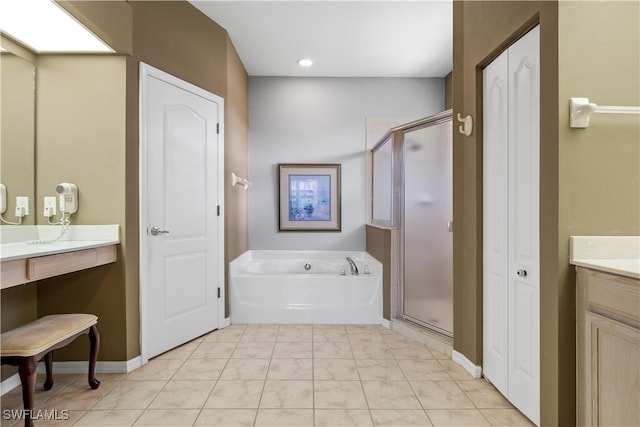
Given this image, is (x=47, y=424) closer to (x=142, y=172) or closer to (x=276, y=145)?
(x=142, y=172)

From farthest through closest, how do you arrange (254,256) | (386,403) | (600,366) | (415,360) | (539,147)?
(254,256)
(415,360)
(386,403)
(539,147)
(600,366)

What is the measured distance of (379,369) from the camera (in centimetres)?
220

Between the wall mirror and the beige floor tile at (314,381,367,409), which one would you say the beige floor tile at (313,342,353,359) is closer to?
the beige floor tile at (314,381,367,409)

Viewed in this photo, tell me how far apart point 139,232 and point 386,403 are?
6.36 feet

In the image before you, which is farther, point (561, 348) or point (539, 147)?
point (539, 147)

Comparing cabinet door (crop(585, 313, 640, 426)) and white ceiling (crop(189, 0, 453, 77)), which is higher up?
white ceiling (crop(189, 0, 453, 77))

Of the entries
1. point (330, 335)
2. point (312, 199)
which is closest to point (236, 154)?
point (312, 199)

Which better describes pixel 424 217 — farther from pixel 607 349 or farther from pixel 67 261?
pixel 67 261

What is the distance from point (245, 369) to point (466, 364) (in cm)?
149

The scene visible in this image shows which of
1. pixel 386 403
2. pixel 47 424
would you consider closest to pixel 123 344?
pixel 47 424

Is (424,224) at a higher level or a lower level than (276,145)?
lower

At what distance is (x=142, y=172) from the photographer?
7.52ft

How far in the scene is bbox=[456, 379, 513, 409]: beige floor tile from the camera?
1789 millimetres

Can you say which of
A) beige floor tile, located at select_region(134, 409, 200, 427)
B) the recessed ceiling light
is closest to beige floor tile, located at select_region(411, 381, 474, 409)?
beige floor tile, located at select_region(134, 409, 200, 427)
